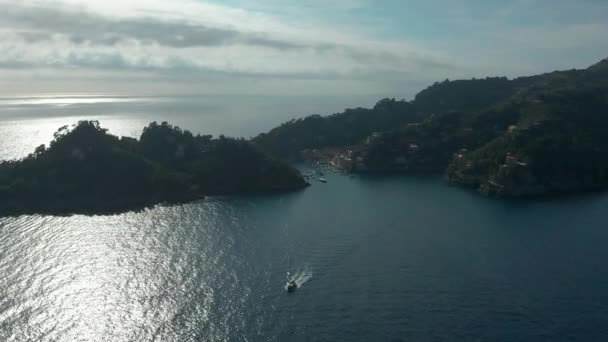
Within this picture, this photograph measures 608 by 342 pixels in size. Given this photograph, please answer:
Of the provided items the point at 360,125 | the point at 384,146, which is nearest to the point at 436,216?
the point at 384,146

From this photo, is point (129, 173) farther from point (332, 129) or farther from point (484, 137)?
point (484, 137)

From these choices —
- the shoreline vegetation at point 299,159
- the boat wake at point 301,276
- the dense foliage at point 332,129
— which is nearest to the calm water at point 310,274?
the boat wake at point 301,276

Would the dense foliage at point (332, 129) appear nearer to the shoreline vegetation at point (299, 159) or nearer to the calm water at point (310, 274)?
the shoreline vegetation at point (299, 159)

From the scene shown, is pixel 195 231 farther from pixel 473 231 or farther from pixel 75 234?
pixel 473 231

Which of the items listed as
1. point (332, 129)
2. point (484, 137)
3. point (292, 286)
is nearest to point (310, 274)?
point (292, 286)

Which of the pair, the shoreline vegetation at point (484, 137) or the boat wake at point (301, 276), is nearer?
the boat wake at point (301, 276)

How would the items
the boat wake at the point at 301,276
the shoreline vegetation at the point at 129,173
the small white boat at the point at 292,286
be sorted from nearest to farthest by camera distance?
the small white boat at the point at 292,286 → the boat wake at the point at 301,276 → the shoreline vegetation at the point at 129,173

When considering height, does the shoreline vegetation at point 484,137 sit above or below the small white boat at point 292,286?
A: above
